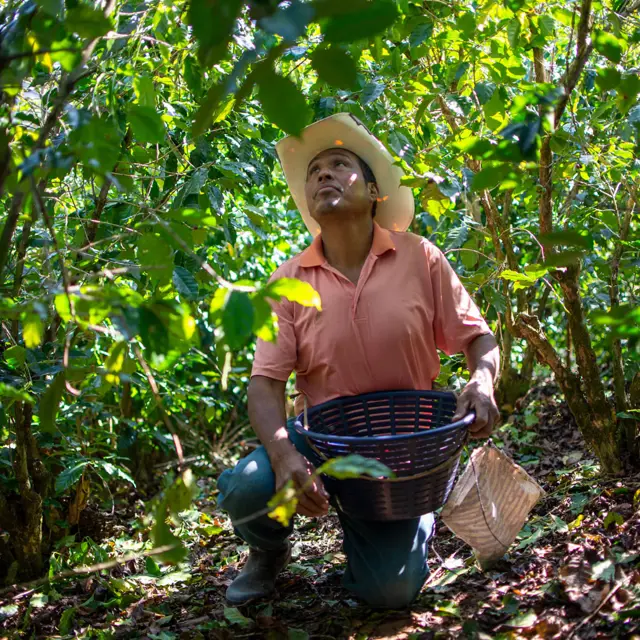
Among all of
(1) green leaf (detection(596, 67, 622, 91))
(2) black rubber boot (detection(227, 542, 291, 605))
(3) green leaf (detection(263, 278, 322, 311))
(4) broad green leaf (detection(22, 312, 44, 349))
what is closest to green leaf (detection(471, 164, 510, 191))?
(1) green leaf (detection(596, 67, 622, 91))

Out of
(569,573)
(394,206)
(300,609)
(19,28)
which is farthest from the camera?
(394,206)

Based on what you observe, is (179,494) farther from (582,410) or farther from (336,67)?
(582,410)

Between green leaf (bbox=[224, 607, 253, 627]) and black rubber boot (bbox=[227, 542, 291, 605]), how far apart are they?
0.20ft

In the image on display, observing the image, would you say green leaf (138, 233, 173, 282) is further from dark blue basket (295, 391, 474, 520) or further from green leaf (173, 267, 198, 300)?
dark blue basket (295, 391, 474, 520)

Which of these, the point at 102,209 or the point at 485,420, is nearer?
the point at 485,420

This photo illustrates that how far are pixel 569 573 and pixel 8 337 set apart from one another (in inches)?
70.2

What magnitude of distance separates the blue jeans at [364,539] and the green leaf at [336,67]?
1.33m

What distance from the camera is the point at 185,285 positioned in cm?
195

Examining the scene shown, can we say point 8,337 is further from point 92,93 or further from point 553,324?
point 553,324

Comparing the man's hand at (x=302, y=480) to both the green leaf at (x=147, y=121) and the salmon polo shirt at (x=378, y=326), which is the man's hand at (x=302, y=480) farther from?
the green leaf at (x=147, y=121)

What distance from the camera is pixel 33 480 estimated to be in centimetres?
263

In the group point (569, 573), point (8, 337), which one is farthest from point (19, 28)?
point (569, 573)

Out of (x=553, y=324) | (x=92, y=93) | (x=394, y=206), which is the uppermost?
(x=92, y=93)

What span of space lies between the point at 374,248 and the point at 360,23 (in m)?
1.38
